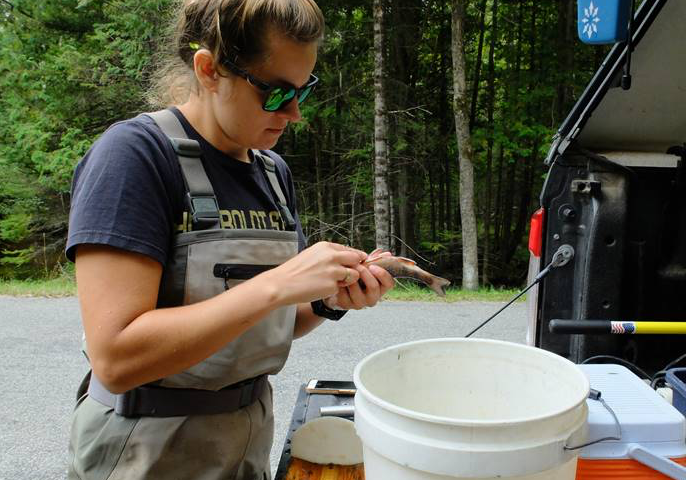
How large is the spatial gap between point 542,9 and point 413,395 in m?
17.9

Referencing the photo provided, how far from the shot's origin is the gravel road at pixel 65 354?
4137 millimetres

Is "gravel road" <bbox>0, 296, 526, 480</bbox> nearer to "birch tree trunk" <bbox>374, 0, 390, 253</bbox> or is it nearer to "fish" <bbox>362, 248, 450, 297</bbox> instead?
"fish" <bbox>362, 248, 450, 297</bbox>

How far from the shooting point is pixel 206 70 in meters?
1.51

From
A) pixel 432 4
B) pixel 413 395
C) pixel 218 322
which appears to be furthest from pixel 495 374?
pixel 432 4

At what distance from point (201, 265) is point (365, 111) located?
1356 cm

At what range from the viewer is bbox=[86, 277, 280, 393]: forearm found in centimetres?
122

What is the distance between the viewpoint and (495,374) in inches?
55.6

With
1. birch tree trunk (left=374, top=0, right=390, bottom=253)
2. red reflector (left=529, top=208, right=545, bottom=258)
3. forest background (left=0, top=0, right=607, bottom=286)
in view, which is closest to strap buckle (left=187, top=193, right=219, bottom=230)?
red reflector (left=529, top=208, right=545, bottom=258)

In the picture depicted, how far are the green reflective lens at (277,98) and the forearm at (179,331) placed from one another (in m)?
0.56

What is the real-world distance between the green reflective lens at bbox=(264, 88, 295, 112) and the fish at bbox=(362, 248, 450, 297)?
1.65ft

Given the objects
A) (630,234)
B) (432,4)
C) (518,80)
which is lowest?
(630,234)

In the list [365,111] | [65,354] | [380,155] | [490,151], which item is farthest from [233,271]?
[490,151]

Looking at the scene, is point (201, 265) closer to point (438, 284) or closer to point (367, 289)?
point (367, 289)

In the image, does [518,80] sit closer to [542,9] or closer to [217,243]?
[542,9]
